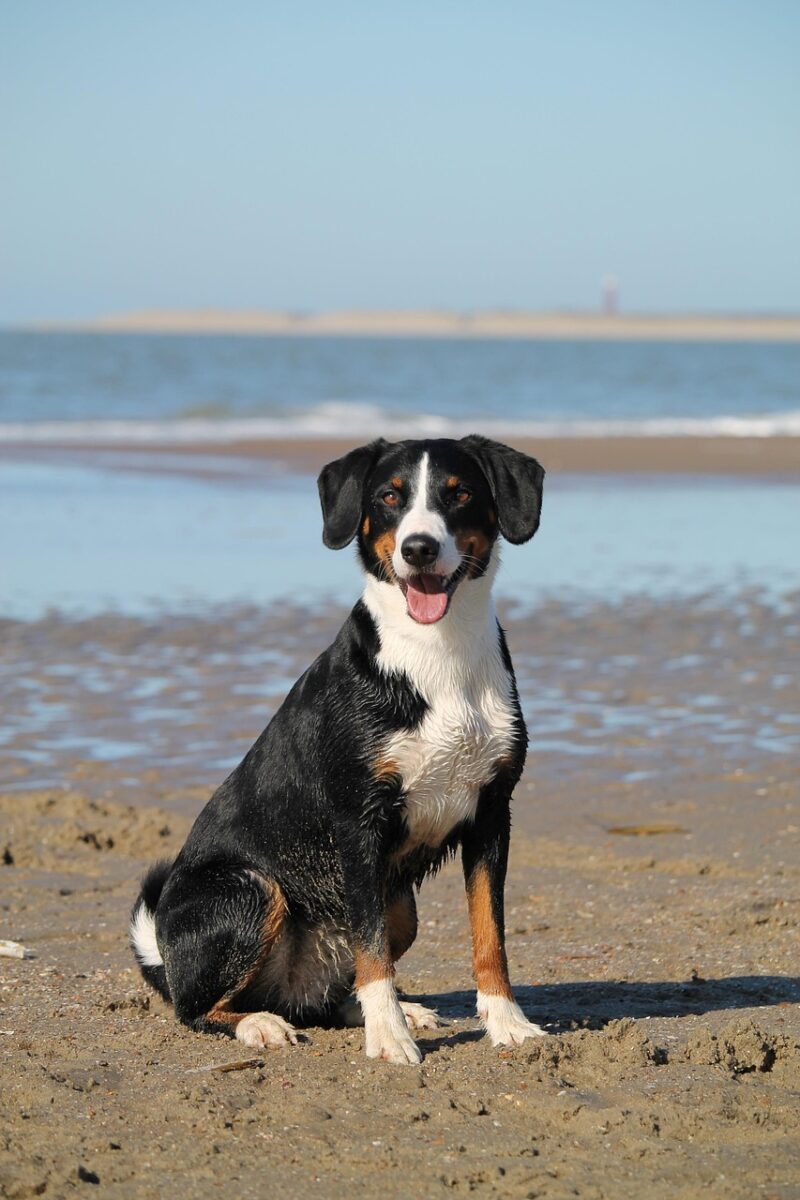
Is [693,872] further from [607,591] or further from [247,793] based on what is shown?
[607,591]

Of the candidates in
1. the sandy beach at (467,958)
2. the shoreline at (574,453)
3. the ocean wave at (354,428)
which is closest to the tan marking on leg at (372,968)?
the sandy beach at (467,958)

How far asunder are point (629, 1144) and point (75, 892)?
10.5 ft

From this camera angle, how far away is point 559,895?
631cm

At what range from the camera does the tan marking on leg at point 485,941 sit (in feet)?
14.9

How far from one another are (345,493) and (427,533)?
46cm

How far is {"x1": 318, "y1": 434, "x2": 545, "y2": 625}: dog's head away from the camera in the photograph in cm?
436

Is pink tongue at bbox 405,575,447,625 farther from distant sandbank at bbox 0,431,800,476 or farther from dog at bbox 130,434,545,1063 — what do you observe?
distant sandbank at bbox 0,431,800,476

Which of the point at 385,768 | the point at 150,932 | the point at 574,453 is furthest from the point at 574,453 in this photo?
the point at 385,768

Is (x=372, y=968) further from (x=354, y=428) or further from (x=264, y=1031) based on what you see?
(x=354, y=428)

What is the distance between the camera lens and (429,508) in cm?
443

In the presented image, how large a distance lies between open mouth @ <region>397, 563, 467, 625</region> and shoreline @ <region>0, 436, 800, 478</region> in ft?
58.8

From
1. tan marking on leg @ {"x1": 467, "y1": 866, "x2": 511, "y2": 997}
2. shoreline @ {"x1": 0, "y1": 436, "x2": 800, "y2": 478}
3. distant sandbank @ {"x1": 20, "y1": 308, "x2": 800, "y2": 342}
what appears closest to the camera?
tan marking on leg @ {"x1": 467, "y1": 866, "x2": 511, "y2": 997}

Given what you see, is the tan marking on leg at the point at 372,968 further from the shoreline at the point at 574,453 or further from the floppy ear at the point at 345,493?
the shoreline at the point at 574,453

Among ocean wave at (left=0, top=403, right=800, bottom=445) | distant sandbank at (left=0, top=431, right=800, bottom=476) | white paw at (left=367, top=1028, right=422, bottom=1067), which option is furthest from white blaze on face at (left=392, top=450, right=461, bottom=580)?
ocean wave at (left=0, top=403, right=800, bottom=445)
